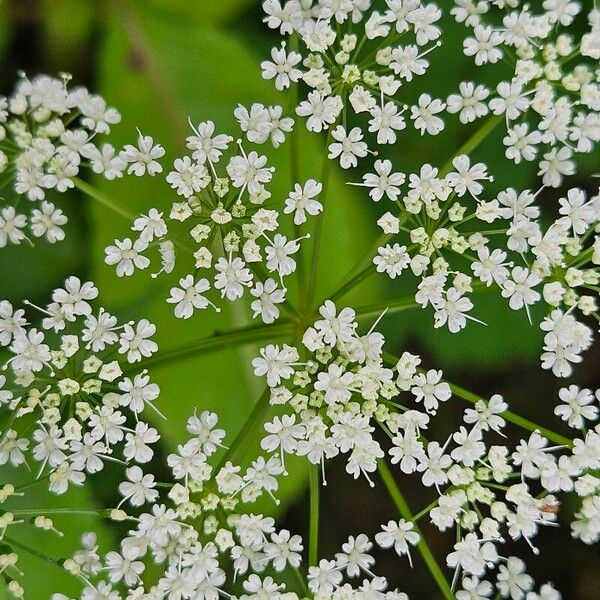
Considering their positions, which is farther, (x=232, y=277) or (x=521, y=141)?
(x=521, y=141)

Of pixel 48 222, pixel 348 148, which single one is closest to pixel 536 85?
pixel 348 148

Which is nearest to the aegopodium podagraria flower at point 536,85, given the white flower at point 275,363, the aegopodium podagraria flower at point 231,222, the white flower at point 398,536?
the aegopodium podagraria flower at point 231,222

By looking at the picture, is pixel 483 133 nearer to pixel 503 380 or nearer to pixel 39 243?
pixel 503 380

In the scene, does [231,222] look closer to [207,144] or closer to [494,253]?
[207,144]

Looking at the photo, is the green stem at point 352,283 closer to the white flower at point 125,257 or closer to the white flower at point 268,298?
the white flower at point 268,298

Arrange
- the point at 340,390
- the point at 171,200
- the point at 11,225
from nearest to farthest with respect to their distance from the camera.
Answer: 1. the point at 340,390
2. the point at 11,225
3. the point at 171,200

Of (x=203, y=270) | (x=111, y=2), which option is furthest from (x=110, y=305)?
(x=111, y=2)
